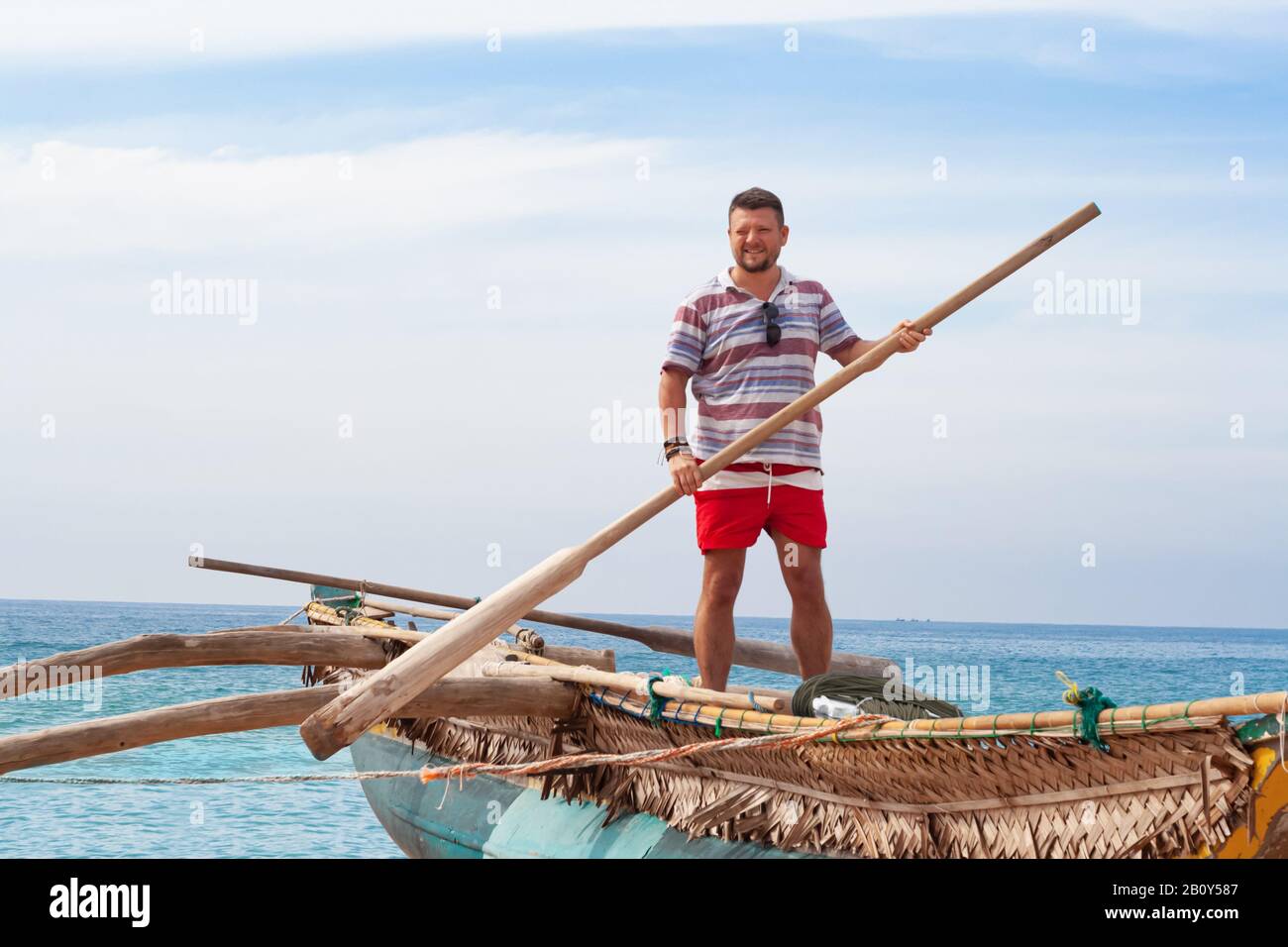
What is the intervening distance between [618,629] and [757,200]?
13.5 feet

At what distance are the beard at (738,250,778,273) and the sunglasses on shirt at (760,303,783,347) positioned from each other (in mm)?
130

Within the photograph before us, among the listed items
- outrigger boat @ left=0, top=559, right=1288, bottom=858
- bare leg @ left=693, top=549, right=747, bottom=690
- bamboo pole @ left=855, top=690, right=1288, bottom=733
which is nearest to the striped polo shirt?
bare leg @ left=693, top=549, right=747, bottom=690

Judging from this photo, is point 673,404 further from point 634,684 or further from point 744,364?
point 634,684

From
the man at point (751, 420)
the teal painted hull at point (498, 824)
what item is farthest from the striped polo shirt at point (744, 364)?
the teal painted hull at point (498, 824)

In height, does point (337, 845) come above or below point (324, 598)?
below

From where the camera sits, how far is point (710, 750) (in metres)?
3.96

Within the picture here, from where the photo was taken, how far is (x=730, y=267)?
15.1 feet

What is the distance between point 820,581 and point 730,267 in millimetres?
1208

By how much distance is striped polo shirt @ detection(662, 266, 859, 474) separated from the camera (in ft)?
14.6

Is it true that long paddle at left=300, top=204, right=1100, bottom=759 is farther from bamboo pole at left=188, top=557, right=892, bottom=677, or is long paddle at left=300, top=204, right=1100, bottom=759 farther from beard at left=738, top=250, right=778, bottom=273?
bamboo pole at left=188, top=557, right=892, bottom=677

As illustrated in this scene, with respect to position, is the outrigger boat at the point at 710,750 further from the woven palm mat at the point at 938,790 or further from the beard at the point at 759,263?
the beard at the point at 759,263

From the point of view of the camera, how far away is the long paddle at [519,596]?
3430 millimetres
